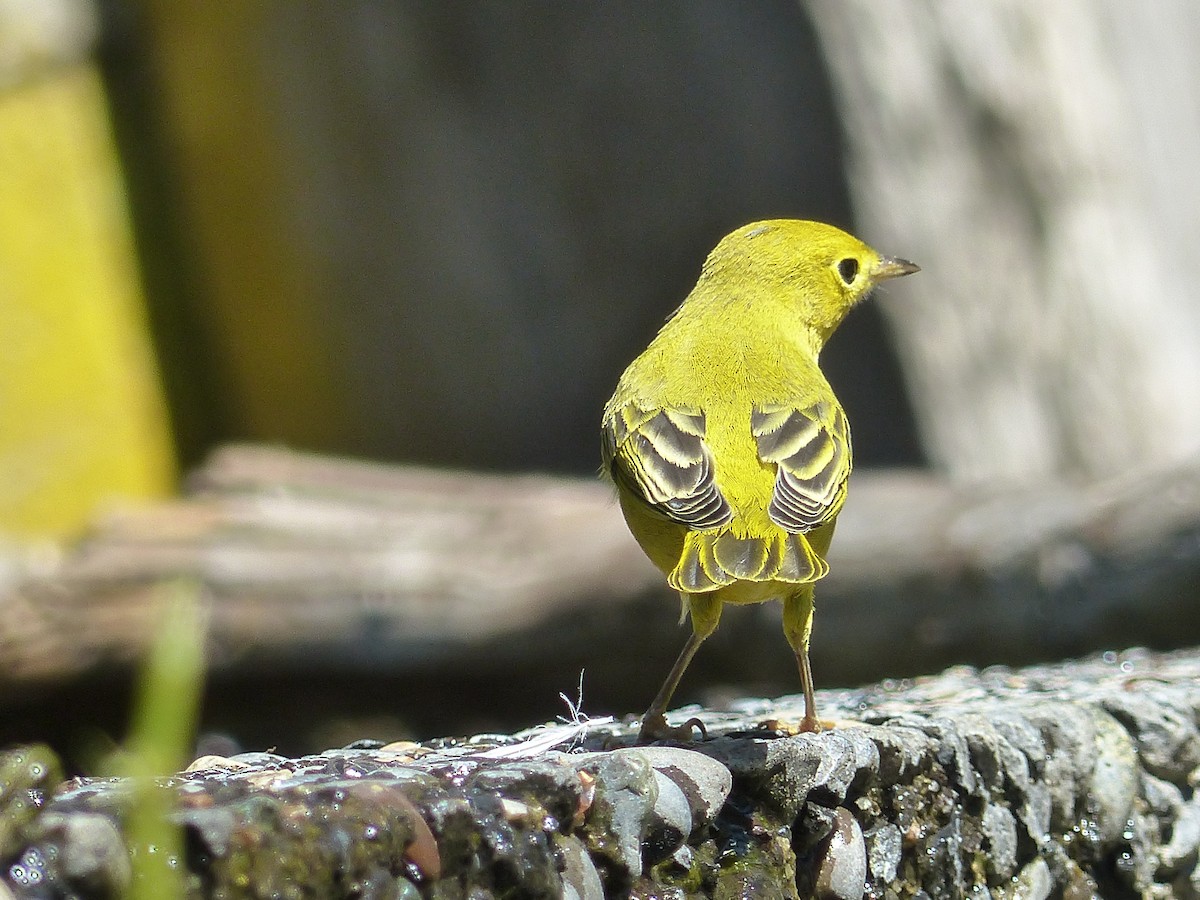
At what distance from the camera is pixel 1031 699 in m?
3.32

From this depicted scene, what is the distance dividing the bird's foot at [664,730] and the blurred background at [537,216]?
3185mm

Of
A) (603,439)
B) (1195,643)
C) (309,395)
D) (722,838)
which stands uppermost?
(309,395)

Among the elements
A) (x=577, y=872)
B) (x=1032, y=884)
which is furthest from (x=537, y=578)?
(x=577, y=872)

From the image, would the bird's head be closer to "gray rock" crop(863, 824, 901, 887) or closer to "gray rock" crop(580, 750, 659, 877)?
"gray rock" crop(863, 824, 901, 887)

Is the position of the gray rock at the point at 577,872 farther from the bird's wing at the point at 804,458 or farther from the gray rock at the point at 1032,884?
the bird's wing at the point at 804,458

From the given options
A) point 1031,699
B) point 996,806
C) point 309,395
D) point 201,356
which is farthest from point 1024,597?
point 201,356

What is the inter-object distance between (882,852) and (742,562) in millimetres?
612

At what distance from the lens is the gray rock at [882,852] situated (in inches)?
99.0

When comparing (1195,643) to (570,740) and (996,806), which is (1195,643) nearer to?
(996,806)

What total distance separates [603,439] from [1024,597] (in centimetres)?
255

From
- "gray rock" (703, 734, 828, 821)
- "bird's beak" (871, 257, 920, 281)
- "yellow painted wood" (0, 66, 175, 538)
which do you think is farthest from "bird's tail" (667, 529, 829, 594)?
"yellow painted wood" (0, 66, 175, 538)

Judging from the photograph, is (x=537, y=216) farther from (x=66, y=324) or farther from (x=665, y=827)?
(x=665, y=827)

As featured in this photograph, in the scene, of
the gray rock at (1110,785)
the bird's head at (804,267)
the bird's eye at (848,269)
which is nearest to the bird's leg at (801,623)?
the gray rock at (1110,785)

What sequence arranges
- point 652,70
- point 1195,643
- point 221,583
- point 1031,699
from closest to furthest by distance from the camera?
1. point 1031,699
2. point 1195,643
3. point 221,583
4. point 652,70
